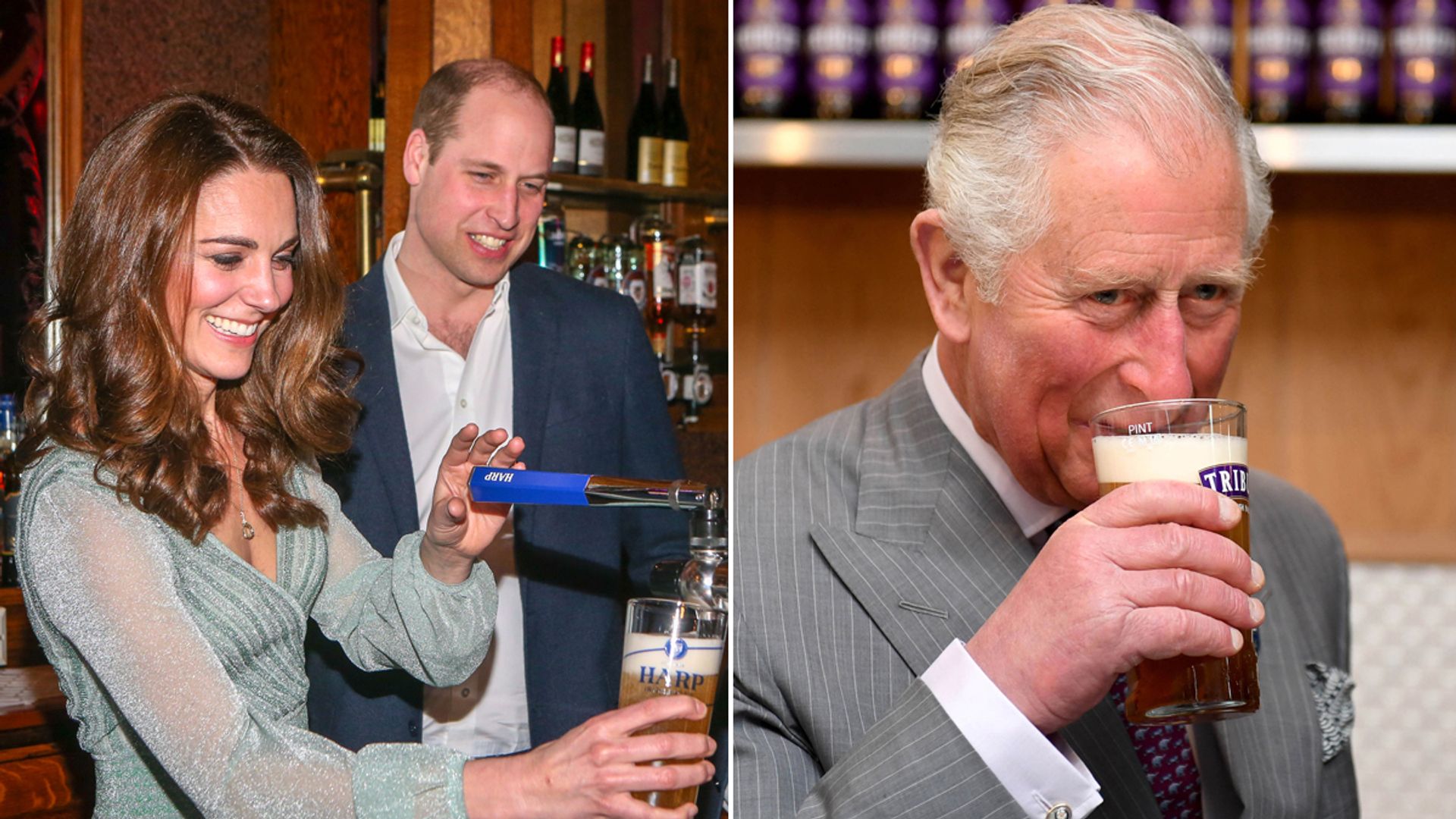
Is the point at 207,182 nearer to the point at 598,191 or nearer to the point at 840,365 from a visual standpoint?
the point at 598,191

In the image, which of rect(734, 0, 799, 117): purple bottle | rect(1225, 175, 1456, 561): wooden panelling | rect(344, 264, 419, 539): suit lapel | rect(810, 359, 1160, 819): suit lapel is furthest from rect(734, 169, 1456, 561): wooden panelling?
rect(344, 264, 419, 539): suit lapel

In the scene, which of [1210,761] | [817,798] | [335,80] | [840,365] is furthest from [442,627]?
[840,365]

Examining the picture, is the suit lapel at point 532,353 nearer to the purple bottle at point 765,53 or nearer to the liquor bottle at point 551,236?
the liquor bottle at point 551,236

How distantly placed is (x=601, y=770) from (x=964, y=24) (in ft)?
4.51

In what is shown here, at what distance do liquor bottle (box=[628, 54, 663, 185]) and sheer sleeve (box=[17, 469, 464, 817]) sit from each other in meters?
0.53

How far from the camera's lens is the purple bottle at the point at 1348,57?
2154mm

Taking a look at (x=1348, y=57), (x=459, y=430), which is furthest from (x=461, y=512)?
(x=1348, y=57)

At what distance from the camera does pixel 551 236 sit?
1.17 m

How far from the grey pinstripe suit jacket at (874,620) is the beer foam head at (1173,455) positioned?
0.26 m

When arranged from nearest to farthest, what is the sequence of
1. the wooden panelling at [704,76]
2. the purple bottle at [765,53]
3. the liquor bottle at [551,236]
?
the liquor bottle at [551,236], the wooden panelling at [704,76], the purple bottle at [765,53]

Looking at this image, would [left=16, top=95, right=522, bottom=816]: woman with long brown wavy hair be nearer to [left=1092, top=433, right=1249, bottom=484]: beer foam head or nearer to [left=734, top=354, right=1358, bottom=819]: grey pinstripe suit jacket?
[left=734, top=354, right=1358, bottom=819]: grey pinstripe suit jacket

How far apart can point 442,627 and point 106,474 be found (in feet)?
0.98

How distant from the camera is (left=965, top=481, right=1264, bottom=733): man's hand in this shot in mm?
942

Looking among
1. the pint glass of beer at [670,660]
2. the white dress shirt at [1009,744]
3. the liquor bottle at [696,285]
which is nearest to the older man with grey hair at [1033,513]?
the white dress shirt at [1009,744]
